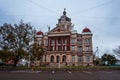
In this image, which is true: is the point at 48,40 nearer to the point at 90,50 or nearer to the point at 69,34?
the point at 69,34

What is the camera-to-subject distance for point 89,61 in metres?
64.7

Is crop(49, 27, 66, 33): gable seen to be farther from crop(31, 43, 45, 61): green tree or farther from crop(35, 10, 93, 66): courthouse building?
crop(31, 43, 45, 61): green tree

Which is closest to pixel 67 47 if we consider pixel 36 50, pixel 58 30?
pixel 58 30

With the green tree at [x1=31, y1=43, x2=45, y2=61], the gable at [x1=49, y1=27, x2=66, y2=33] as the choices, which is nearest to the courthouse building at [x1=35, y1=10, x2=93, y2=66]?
the gable at [x1=49, y1=27, x2=66, y2=33]

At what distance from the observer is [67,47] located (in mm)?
67500

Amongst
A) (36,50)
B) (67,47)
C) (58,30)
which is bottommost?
(36,50)

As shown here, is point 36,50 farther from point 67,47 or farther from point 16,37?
point 67,47

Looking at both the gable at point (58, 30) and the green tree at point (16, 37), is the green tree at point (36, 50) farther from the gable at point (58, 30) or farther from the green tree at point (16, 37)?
the gable at point (58, 30)

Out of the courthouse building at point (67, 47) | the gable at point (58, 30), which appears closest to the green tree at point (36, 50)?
the courthouse building at point (67, 47)

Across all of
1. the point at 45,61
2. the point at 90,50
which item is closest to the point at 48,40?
the point at 45,61

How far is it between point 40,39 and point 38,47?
26465mm

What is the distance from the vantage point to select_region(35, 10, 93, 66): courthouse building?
65.6 meters

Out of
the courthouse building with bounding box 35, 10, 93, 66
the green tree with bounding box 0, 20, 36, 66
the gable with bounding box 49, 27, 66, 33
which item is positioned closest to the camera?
the green tree with bounding box 0, 20, 36, 66

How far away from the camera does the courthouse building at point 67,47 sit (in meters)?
65.6
